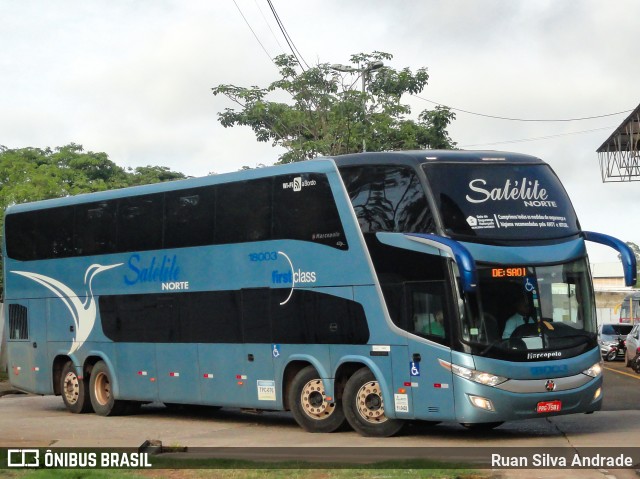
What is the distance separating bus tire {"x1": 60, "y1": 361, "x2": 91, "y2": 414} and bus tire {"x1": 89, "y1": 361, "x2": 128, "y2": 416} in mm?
285

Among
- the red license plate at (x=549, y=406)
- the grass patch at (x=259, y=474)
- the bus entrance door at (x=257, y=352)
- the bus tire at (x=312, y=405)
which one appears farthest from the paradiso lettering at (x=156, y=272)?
the grass patch at (x=259, y=474)

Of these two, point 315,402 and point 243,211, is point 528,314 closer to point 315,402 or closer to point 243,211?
point 315,402

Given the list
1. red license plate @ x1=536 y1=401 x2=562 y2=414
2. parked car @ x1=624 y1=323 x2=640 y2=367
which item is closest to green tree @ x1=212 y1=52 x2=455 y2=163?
parked car @ x1=624 y1=323 x2=640 y2=367

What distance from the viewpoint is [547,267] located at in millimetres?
16406

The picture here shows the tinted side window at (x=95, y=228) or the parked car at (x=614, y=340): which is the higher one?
the tinted side window at (x=95, y=228)

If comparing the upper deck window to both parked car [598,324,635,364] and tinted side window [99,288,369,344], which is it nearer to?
tinted side window [99,288,369,344]

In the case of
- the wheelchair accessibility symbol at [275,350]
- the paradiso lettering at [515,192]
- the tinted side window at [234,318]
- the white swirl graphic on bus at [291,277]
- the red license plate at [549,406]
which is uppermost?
the paradiso lettering at [515,192]

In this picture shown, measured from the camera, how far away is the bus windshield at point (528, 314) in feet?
52.0

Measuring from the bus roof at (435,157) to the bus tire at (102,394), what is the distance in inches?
330

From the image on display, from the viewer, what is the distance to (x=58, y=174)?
197 ft

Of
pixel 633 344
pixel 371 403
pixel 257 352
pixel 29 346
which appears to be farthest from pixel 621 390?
pixel 29 346

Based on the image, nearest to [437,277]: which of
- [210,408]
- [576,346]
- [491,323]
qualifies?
[491,323]

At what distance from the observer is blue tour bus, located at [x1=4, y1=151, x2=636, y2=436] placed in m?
16.0

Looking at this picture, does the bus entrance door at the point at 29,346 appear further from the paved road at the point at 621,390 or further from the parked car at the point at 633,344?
the parked car at the point at 633,344
